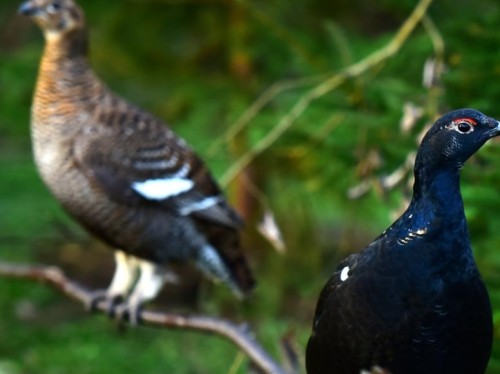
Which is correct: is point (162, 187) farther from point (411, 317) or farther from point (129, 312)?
point (411, 317)

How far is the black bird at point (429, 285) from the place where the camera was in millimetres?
2748

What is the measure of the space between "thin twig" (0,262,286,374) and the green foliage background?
0.74 metres

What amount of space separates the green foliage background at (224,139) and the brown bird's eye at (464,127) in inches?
59.2

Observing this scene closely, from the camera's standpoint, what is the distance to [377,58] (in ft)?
14.0

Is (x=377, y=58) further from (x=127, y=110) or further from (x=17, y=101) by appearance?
(x=17, y=101)

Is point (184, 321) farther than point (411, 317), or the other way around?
point (184, 321)

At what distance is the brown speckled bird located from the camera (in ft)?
15.2

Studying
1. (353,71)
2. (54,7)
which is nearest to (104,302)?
(54,7)

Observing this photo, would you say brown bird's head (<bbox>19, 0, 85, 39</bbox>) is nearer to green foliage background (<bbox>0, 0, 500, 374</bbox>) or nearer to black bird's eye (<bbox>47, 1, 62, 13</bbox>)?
black bird's eye (<bbox>47, 1, 62, 13</bbox>)

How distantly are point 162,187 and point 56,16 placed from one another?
82 centimetres

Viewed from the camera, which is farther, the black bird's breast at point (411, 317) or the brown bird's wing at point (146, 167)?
the brown bird's wing at point (146, 167)

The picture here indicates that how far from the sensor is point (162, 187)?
4820mm

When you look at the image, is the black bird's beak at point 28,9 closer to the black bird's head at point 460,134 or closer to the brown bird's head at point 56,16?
the brown bird's head at point 56,16

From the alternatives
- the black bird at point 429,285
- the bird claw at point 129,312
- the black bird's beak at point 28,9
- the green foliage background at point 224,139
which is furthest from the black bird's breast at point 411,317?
the black bird's beak at point 28,9
